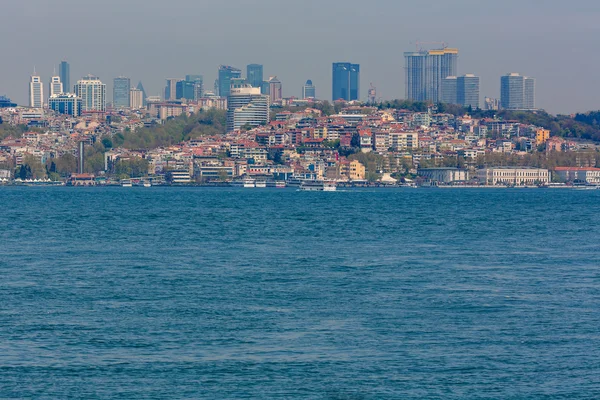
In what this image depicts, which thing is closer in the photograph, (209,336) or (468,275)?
(209,336)

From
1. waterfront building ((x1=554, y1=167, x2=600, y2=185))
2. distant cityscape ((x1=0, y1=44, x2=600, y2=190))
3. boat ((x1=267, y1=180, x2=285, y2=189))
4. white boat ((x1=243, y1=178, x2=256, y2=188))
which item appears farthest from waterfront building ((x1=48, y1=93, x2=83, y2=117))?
waterfront building ((x1=554, y1=167, x2=600, y2=185))

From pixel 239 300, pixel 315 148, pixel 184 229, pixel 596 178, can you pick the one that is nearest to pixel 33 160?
pixel 315 148

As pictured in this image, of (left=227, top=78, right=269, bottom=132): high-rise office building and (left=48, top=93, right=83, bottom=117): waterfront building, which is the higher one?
(left=48, top=93, right=83, bottom=117): waterfront building

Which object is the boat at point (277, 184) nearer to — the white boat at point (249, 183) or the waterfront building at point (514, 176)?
the white boat at point (249, 183)

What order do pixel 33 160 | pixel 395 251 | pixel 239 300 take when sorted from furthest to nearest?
pixel 33 160 < pixel 395 251 < pixel 239 300

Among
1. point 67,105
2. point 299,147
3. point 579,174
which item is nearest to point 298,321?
point 579,174

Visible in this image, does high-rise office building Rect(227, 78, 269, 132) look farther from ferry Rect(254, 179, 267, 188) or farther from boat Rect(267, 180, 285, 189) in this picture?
boat Rect(267, 180, 285, 189)

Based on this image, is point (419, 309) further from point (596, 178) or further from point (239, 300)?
point (596, 178)
